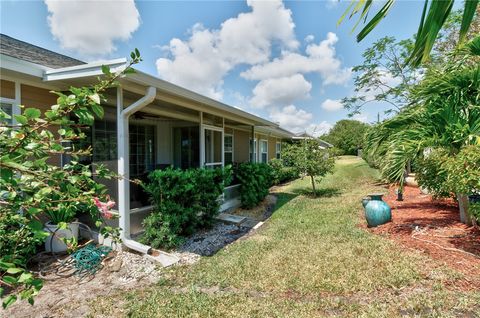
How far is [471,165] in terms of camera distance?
3.90 m

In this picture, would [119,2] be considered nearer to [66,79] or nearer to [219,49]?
[66,79]

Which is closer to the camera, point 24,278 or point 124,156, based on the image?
point 24,278

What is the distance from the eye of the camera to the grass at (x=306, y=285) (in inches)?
118

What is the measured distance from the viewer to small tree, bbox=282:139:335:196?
10516 millimetres

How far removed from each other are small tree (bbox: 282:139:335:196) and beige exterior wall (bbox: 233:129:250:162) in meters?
2.62

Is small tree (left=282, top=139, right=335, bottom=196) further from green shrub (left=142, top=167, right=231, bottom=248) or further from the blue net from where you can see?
the blue net

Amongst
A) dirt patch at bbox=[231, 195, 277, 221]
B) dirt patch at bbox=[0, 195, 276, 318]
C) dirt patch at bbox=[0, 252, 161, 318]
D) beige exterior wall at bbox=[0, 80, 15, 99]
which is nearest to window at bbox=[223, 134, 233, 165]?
dirt patch at bbox=[231, 195, 277, 221]

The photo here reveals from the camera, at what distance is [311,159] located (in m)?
10.6

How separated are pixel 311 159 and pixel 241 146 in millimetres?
3817

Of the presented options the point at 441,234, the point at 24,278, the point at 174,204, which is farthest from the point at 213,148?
the point at 24,278

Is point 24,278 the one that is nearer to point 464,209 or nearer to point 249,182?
point 464,209

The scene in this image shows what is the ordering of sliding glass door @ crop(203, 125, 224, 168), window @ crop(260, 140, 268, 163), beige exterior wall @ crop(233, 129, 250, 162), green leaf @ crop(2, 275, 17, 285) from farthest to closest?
window @ crop(260, 140, 268, 163), beige exterior wall @ crop(233, 129, 250, 162), sliding glass door @ crop(203, 125, 224, 168), green leaf @ crop(2, 275, 17, 285)

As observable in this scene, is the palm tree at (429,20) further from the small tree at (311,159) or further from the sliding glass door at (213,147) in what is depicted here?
the small tree at (311,159)

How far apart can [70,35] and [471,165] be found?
882 centimetres
